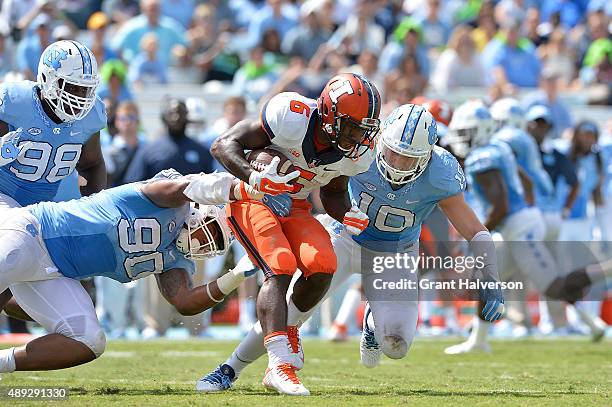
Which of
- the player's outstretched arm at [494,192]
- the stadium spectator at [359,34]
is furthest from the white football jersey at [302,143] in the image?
the stadium spectator at [359,34]

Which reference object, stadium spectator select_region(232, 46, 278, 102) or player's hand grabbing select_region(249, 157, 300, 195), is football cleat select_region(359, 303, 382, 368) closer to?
player's hand grabbing select_region(249, 157, 300, 195)

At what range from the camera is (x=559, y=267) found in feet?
35.0

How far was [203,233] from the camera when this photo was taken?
5992 millimetres

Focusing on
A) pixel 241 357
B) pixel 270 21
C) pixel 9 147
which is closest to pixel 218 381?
pixel 241 357

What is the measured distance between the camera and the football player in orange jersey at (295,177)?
5.88m

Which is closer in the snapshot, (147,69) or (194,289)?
(194,289)

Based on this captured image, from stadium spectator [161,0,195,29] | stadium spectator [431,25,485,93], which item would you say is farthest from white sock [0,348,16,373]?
stadium spectator [161,0,195,29]

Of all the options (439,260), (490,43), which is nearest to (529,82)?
(490,43)

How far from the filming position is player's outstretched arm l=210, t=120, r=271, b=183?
587cm

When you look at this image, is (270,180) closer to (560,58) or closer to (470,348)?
(470,348)

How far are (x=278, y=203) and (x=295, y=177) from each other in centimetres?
51

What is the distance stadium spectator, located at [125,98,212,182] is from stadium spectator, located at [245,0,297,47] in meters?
3.65

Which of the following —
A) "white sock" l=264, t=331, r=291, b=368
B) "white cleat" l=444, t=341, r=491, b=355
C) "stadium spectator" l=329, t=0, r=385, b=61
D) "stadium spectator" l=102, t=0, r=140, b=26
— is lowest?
"white sock" l=264, t=331, r=291, b=368

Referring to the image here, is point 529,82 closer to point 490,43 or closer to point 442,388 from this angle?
point 490,43
